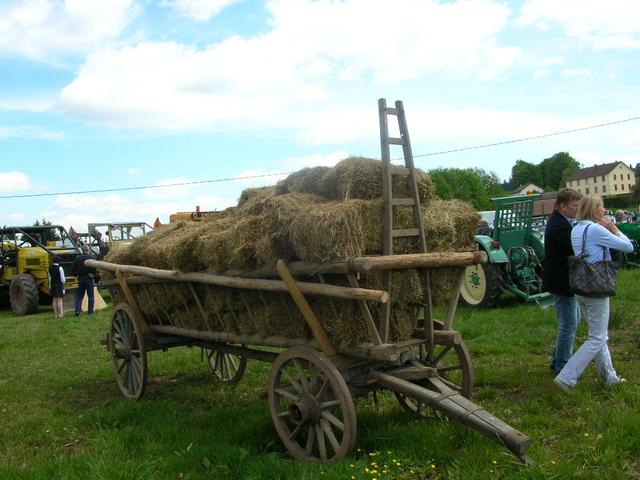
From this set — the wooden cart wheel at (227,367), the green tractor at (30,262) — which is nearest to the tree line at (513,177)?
the green tractor at (30,262)

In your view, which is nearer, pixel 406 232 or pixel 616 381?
pixel 406 232

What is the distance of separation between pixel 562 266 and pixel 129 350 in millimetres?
4860

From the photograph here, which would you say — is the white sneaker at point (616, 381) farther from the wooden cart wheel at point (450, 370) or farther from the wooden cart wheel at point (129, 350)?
the wooden cart wheel at point (129, 350)

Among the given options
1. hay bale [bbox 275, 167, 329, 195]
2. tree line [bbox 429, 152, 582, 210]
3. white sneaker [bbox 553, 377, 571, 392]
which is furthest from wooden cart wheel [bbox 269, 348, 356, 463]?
tree line [bbox 429, 152, 582, 210]

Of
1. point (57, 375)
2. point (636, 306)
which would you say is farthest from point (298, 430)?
point (636, 306)

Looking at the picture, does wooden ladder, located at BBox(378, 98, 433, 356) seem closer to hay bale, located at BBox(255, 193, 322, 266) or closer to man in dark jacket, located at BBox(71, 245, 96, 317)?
hay bale, located at BBox(255, 193, 322, 266)

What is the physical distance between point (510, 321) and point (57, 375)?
6662mm

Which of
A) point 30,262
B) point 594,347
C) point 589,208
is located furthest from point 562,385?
point 30,262

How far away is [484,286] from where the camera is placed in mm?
11047

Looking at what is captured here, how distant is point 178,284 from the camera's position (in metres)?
6.19

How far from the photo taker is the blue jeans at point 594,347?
545cm

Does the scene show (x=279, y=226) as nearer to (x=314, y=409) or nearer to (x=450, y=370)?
(x=314, y=409)

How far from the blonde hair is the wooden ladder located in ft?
5.67

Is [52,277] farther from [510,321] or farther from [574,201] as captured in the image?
[574,201]
